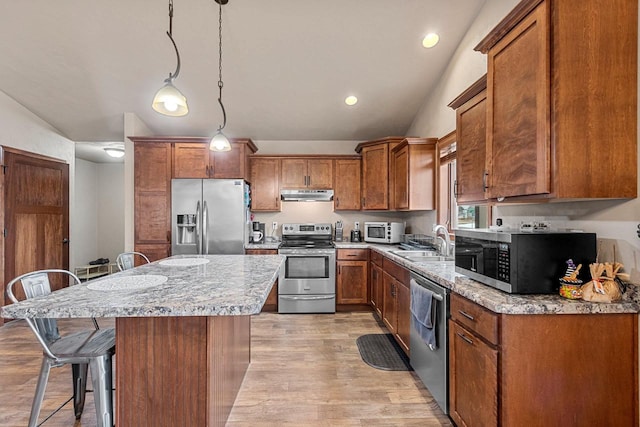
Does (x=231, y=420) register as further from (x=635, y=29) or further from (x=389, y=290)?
(x=635, y=29)

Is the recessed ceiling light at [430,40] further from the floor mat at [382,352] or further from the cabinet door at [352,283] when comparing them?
the floor mat at [382,352]

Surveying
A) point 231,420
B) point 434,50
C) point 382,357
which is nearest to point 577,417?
point 382,357

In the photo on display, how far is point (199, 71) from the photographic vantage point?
3.46 meters

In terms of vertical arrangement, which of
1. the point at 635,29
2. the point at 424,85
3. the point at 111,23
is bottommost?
the point at 635,29

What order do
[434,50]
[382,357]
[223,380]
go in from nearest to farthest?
[223,380] < [382,357] < [434,50]

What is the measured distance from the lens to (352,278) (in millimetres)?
4078

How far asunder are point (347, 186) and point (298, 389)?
2891mm

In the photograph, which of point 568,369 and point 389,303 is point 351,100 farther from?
point 568,369

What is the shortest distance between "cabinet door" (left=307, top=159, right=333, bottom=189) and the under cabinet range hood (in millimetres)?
118

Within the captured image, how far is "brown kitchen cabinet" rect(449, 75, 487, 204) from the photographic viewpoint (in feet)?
6.55

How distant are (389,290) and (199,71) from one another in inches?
127

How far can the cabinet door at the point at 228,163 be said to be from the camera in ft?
13.4

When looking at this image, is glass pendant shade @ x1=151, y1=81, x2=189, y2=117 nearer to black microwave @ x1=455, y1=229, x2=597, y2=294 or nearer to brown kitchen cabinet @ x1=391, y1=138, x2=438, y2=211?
black microwave @ x1=455, y1=229, x2=597, y2=294

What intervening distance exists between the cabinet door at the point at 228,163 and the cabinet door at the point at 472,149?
9.05 feet
